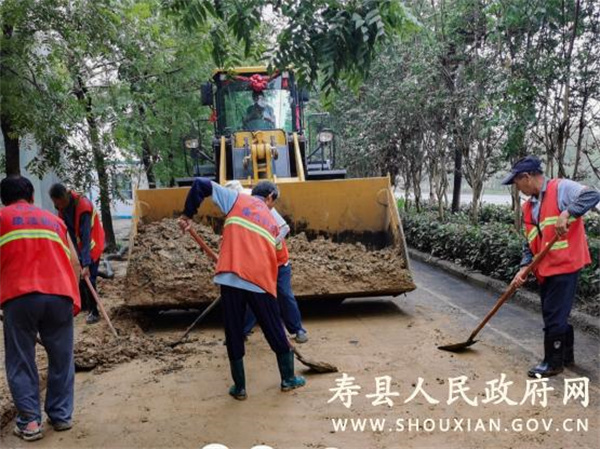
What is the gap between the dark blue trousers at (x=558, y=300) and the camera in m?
4.60

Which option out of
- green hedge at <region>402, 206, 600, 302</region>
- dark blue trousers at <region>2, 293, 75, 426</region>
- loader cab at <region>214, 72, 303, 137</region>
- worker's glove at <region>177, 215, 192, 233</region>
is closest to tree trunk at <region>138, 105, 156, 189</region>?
loader cab at <region>214, 72, 303, 137</region>

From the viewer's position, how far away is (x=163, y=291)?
20.9ft

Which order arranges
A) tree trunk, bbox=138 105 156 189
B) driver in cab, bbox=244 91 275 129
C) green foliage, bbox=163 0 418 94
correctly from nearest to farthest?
green foliage, bbox=163 0 418 94 < driver in cab, bbox=244 91 275 129 < tree trunk, bbox=138 105 156 189

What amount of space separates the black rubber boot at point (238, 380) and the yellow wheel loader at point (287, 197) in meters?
2.04

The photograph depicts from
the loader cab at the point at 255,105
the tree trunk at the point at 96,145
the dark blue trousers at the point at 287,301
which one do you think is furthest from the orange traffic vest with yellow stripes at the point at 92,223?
the loader cab at the point at 255,105

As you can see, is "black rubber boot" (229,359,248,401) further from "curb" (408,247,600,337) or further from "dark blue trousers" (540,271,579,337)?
"curb" (408,247,600,337)

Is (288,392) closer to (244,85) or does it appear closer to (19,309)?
(19,309)

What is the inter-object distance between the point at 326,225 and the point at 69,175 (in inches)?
122

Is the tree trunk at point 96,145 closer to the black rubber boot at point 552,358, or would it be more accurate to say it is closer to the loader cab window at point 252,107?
the loader cab window at point 252,107

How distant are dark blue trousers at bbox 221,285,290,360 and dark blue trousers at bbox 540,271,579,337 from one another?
1.97 meters

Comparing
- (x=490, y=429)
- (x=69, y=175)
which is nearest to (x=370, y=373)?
(x=490, y=429)

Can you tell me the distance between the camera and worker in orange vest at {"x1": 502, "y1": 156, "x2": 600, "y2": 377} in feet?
15.0

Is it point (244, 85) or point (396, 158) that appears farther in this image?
point (396, 158)

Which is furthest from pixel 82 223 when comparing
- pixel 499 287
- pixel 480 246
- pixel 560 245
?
pixel 480 246
